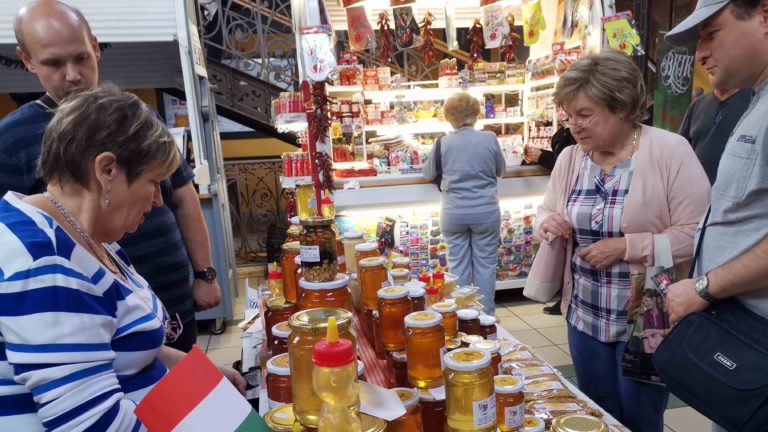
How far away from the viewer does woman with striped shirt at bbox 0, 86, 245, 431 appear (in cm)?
82

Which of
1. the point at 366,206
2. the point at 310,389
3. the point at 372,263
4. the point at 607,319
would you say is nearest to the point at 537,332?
the point at 366,206

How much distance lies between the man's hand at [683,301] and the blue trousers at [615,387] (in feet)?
1.18

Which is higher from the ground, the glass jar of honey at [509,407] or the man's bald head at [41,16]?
the man's bald head at [41,16]

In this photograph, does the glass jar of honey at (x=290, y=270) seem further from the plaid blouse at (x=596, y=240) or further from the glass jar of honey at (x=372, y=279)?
the plaid blouse at (x=596, y=240)

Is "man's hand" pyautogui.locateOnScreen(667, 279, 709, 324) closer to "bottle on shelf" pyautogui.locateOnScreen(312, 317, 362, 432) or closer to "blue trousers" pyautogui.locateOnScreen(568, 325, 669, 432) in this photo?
"blue trousers" pyautogui.locateOnScreen(568, 325, 669, 432)

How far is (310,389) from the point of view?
1001 millimetres

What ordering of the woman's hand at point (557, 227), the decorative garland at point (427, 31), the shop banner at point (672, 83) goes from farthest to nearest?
the decorative garland at point (427, 31) < the shop banner at point (672, 83) < the woman's hand at point (557, 227)

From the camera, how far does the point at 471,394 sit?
98 cm

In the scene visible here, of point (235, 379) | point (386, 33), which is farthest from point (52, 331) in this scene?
point (386, 33)

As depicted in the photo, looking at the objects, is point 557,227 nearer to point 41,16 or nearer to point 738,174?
point 738,174

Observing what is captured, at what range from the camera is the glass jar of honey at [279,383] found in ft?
4.00

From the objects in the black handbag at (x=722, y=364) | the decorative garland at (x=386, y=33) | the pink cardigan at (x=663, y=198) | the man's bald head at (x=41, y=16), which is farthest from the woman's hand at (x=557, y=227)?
the decorative garland at (x=386, y=33)

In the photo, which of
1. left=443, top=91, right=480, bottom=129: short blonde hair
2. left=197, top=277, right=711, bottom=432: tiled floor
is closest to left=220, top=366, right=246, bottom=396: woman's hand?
left=197, top=277, right=711, bottom=432: tiled floor

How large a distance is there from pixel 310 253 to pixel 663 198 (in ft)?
4.19
